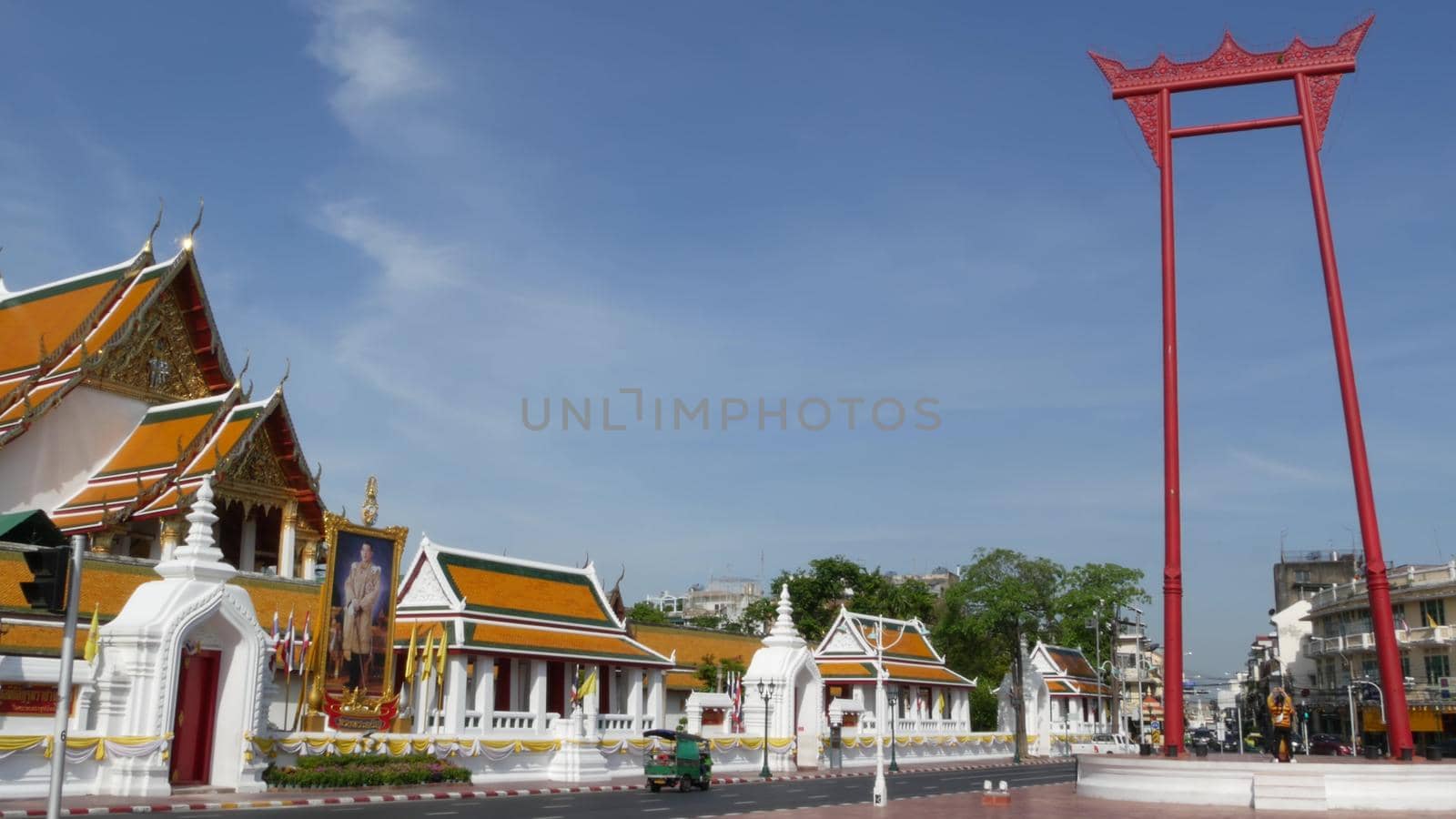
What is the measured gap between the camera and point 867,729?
48094mm

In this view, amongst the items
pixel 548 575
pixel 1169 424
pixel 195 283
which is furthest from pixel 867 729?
pixel 195 283

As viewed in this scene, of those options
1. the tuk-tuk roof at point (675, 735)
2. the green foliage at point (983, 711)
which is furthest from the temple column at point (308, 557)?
the green foliage at point (983, 711)

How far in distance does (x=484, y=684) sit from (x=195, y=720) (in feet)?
37.7

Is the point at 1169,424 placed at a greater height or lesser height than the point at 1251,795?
greater

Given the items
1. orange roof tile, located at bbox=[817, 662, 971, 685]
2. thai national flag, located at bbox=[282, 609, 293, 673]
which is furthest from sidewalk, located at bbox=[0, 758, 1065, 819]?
orange roof tile, located at bbox=[817, 662, 971, 685]

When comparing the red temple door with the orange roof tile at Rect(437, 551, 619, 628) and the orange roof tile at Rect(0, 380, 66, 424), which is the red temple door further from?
the orange roof tile at Rect(0, 380, 66, 424)

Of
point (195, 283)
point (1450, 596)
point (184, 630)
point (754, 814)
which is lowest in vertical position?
point (754, 814)

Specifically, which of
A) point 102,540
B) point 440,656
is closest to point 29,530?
point 440,656

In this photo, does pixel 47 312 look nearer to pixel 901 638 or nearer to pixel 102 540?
pixel 102 540

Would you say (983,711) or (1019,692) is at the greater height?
(1019,692)

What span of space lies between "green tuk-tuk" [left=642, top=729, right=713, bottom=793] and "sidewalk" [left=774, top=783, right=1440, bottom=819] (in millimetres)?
5630

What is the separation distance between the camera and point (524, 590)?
39188 millimetres

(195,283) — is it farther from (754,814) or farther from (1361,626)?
(1361,626)

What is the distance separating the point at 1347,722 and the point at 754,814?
55206mm
